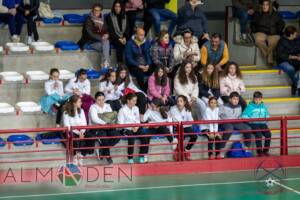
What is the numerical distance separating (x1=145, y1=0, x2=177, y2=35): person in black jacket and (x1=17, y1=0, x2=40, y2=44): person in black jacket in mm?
2322

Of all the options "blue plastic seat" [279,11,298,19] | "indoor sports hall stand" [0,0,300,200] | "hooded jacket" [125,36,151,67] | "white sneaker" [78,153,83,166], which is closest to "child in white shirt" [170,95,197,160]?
"indoor sports hall stand" [0,0,300,200]

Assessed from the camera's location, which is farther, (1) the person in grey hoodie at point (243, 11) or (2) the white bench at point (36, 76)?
(1) the person in grey hoodie at point (243, 11)

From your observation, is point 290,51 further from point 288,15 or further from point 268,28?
point 288,15

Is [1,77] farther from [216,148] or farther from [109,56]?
[216,148]

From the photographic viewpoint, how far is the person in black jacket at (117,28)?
57.2 ft

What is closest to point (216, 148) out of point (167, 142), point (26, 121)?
point (167, 142)

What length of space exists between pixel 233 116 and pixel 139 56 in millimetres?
2260

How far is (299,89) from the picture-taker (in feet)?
59.1

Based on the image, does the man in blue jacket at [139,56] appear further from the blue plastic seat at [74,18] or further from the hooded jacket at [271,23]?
the hooded jacket at [271,23]

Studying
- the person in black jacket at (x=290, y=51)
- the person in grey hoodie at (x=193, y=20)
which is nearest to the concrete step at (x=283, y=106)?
the person in black jacket at (x=290, y=51)

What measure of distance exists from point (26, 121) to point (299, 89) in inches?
227

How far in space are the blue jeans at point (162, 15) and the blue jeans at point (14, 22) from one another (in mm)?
2713

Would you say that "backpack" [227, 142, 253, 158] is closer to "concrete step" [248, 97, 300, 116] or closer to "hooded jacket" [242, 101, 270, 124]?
"hooded jacket" [242, 101, 270, 124]

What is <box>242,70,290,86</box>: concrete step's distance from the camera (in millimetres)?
18406
